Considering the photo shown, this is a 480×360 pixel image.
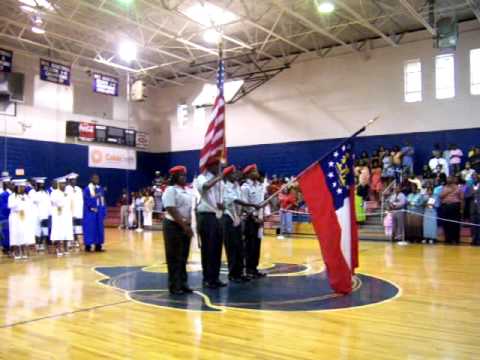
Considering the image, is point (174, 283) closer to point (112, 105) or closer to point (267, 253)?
point (267, 253)

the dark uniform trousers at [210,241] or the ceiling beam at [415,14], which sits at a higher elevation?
the ceiling beam at [415,14]

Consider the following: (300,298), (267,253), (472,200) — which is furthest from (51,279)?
(472,200)

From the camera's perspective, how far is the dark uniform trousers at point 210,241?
5648 mm

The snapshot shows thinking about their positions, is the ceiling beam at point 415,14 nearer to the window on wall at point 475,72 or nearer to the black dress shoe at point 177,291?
the window on wall at point 475,72

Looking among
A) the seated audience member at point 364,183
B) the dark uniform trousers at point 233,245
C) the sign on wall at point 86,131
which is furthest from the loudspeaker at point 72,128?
the dark uniform trousers at point 233,245

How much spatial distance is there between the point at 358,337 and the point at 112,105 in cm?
1939

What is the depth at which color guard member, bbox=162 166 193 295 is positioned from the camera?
5356mm

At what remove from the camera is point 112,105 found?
2133 cm

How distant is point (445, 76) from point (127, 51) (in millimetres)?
10758

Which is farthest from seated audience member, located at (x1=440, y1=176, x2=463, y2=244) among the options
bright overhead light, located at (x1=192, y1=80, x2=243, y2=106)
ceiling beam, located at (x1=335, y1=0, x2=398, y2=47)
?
bright overhead light, located at (x1=192, y1=80, x2=243, y2=106)

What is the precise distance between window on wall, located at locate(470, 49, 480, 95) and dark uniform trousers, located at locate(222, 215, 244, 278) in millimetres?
11630

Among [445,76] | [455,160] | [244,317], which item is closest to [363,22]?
[445,76]

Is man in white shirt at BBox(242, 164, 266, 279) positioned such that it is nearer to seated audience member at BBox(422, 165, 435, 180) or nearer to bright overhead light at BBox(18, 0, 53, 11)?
seated audience member at BBox(422, 165, 435, 180)

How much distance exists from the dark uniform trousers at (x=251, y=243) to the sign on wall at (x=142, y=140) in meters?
16.7
